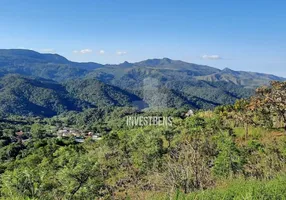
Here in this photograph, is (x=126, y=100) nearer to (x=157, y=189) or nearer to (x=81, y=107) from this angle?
(x=81, y=107)

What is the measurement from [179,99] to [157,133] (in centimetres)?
8286

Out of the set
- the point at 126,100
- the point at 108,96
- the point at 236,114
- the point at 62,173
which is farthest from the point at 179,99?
the point at 62,173

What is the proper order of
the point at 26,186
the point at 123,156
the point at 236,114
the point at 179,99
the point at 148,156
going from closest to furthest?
1. the point at 26,186
2. the point at 148,156
3. the point at 123,156
4. the point at 236,114
5. the point at 179,99

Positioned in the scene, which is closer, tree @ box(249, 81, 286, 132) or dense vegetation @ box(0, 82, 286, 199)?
dense vegetation @ box(0, 82, 286, 199)

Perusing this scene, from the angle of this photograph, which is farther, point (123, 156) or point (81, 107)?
point (81, 107)

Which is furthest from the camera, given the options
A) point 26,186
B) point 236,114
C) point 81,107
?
point 81,107

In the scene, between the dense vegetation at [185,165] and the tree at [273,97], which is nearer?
the dense vegetation at [185,165]

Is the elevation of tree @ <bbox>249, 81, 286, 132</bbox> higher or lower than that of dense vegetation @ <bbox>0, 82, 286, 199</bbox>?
higher

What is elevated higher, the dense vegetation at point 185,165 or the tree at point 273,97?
the tree at point 273,97

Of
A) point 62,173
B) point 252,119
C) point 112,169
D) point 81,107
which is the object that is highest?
point 252,119

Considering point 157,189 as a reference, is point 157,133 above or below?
below

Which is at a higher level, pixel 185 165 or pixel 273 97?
pixel 273 97

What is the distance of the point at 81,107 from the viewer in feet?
387

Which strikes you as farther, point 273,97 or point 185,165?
point 273,97
